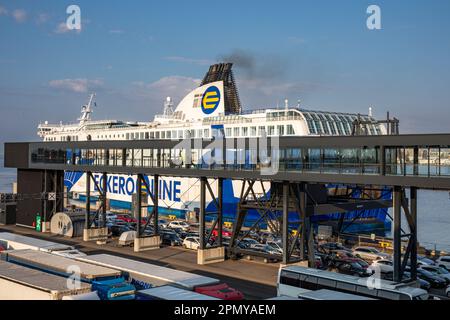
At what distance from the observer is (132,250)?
1415 inches

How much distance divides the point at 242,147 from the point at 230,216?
2640cm

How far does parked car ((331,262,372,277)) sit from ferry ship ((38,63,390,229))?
13626mm

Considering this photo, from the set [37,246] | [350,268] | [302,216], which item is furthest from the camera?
[350,268]

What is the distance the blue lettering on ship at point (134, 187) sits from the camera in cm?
6184

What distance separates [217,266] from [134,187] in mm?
38720

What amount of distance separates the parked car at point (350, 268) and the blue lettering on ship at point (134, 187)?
32214 mm

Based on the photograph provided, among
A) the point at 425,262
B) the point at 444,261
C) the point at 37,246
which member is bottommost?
the point at 444,261

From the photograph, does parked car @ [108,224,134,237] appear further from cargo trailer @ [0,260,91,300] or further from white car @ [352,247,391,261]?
cargo trailer @ [0,260,91,300]

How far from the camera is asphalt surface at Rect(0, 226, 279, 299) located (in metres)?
25.4

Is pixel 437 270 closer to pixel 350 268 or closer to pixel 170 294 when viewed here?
pixel 350 268

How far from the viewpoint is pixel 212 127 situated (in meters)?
57.3

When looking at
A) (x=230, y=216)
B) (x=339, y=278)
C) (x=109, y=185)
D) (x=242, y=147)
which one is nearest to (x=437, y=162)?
(x=339, y=278)

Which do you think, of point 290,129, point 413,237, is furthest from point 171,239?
point 413,237

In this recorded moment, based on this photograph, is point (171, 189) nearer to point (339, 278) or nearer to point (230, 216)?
point (230, 216)
